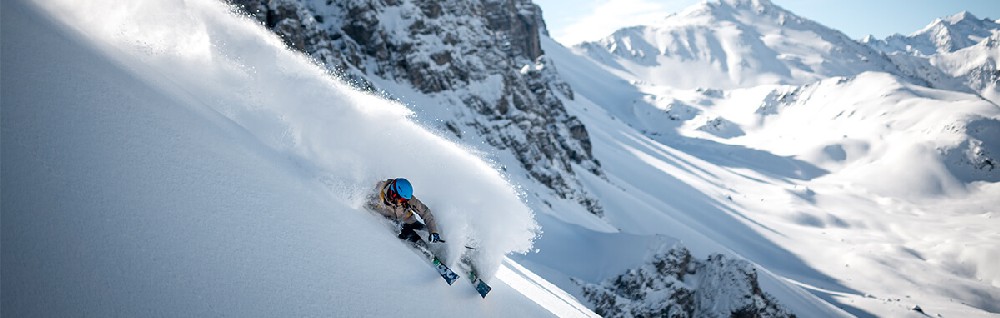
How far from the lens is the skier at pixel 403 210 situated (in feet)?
23.1

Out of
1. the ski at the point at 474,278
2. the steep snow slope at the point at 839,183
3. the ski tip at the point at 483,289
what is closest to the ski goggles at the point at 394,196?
the ski at the point at 474,278

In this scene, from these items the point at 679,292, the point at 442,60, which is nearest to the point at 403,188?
the point at 679,292

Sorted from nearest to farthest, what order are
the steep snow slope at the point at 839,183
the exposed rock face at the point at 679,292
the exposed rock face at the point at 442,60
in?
the exposed rock face at the point at 679,292
the exposed rock face at the point at 442,60
the steep snow slope at the point at 839,183

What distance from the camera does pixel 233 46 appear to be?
8.64 metres

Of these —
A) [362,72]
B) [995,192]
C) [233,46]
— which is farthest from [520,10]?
[995,192]

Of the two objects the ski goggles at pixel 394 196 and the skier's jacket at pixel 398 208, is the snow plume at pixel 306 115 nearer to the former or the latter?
the skier's jacket at pixel 398 208

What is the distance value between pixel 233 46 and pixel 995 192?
529 ft

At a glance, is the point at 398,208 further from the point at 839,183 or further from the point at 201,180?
the point at 839,183

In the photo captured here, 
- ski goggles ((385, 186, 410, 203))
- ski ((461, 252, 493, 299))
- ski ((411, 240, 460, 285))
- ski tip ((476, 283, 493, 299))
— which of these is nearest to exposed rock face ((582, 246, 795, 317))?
ski ((461, 252, 493, 299))

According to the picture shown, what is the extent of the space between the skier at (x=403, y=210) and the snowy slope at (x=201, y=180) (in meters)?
0.26

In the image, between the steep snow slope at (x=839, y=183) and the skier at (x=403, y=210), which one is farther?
the steep snow slope at (x=839, y=183)

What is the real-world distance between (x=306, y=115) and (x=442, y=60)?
4042 cm

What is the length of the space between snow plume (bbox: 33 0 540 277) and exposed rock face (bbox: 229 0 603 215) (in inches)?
1037

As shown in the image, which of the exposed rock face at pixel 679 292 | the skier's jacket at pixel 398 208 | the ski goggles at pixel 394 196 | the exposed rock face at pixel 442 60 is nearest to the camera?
the ski goggles at pixel 394 196
